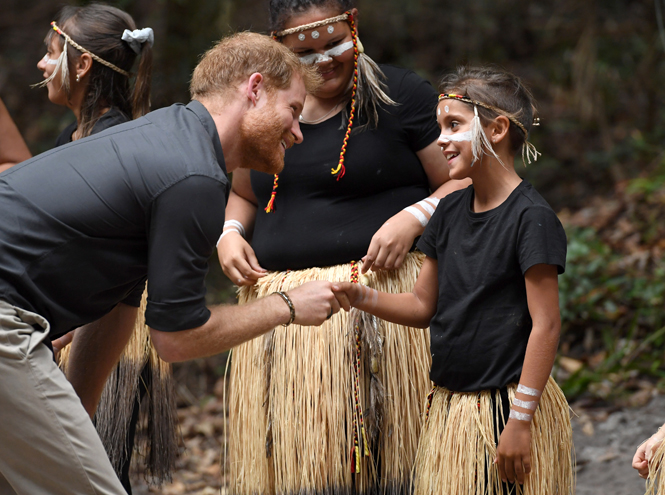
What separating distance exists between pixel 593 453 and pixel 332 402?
156 centimetres

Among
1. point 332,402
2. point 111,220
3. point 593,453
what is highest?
point 111,220

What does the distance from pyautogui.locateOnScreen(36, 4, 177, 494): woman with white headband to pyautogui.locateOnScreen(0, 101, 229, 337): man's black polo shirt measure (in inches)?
30.9

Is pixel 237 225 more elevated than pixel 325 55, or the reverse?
pixel 325 55

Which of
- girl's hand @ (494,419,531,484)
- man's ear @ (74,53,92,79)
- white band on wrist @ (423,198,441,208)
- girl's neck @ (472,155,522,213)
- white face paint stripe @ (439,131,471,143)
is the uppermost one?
man's ear @ (74,53,92,79)

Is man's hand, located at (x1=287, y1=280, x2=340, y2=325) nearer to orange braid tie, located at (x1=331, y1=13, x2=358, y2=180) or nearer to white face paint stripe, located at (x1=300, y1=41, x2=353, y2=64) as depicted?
orange braid tie, located at (x1=331, y1=13, x2=358, y2=180)

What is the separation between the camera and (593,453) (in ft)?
10.3

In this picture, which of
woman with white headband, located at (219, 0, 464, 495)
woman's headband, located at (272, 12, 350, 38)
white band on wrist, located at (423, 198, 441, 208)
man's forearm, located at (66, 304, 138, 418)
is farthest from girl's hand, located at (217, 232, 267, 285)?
woman's headband, located at (272, 12, 350, 38)

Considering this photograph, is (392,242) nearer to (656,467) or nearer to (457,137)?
(457,137)

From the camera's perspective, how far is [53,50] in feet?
7.94

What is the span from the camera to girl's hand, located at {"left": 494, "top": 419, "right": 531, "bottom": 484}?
1.73 meters

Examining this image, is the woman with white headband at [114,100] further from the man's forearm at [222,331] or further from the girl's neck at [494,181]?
the girl's neck at [494,181]

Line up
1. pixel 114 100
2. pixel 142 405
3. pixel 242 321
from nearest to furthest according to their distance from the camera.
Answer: pixel 242 321 < pixel 114 100 < pixel 142 405

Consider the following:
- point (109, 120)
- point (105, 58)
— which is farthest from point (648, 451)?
point (105, 58)

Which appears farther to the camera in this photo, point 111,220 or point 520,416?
point 520,416
